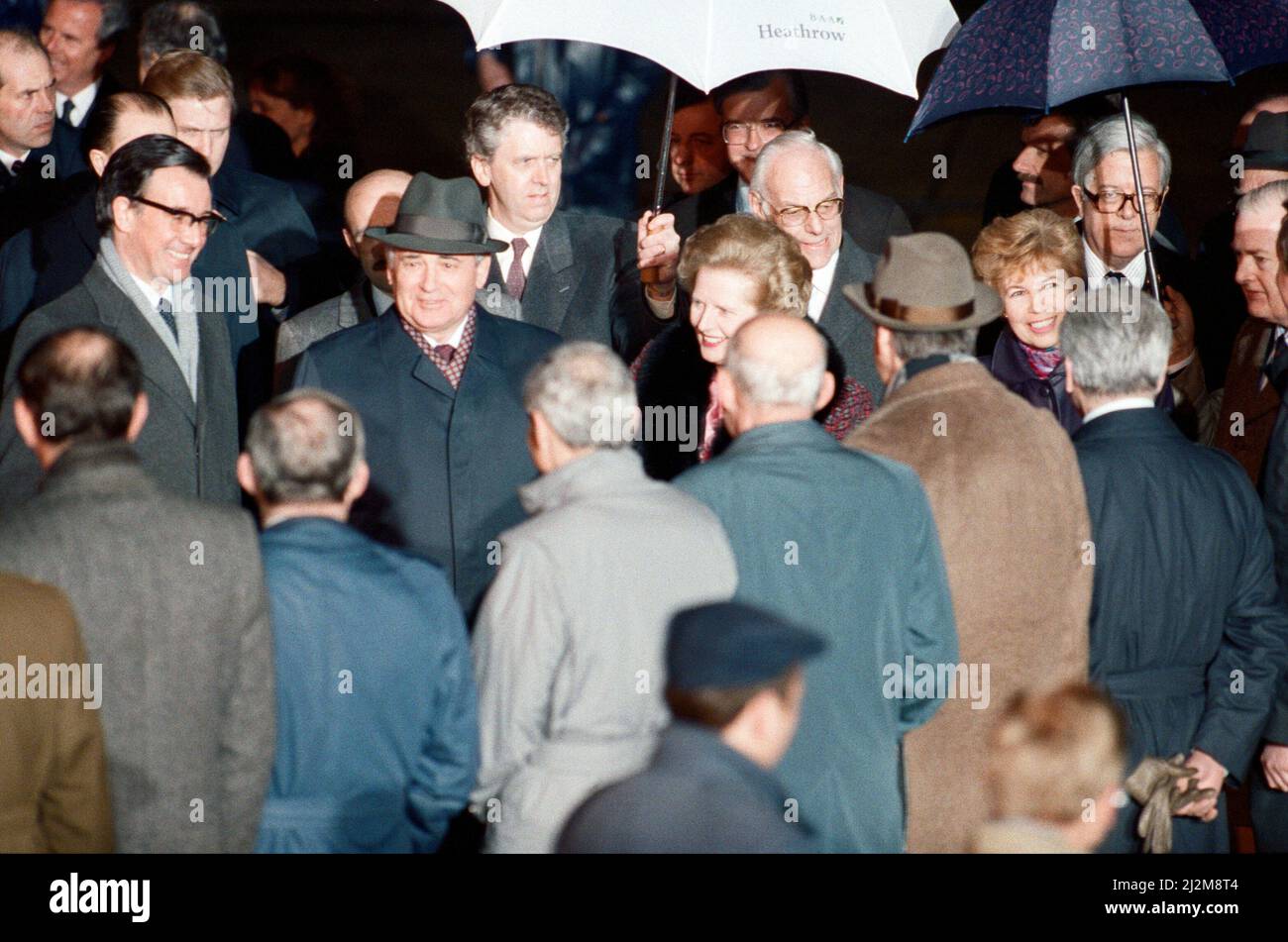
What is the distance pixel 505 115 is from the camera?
253 inches

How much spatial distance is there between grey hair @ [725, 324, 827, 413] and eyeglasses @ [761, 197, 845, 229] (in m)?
1.80

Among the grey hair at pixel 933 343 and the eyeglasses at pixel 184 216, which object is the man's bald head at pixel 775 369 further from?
the eyeglasses at pixel 184 216

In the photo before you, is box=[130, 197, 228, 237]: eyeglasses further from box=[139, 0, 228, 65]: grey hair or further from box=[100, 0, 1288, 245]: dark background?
box=[100, 0, 1288, 245]: dark background

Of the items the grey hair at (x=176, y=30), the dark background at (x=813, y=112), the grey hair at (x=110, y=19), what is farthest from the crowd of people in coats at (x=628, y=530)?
the dark background at (x=813, y=112)

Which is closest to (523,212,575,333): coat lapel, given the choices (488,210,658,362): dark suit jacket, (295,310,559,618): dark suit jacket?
(488,210,658,362): dark suit jacket

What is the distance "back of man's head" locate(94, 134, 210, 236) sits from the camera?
5.70m

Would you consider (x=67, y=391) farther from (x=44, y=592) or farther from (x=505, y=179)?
(x=505, y=179)

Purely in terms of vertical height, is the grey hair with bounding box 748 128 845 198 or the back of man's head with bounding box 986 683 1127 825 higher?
the grey hair with bounding box 748 128 845 198

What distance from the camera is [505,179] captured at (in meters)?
6.45

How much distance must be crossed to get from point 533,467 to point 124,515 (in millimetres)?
1661

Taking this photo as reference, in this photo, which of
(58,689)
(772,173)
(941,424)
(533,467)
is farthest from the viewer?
(772,173)

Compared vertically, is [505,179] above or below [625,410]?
above

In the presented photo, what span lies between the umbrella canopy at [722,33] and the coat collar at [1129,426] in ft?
5.54
